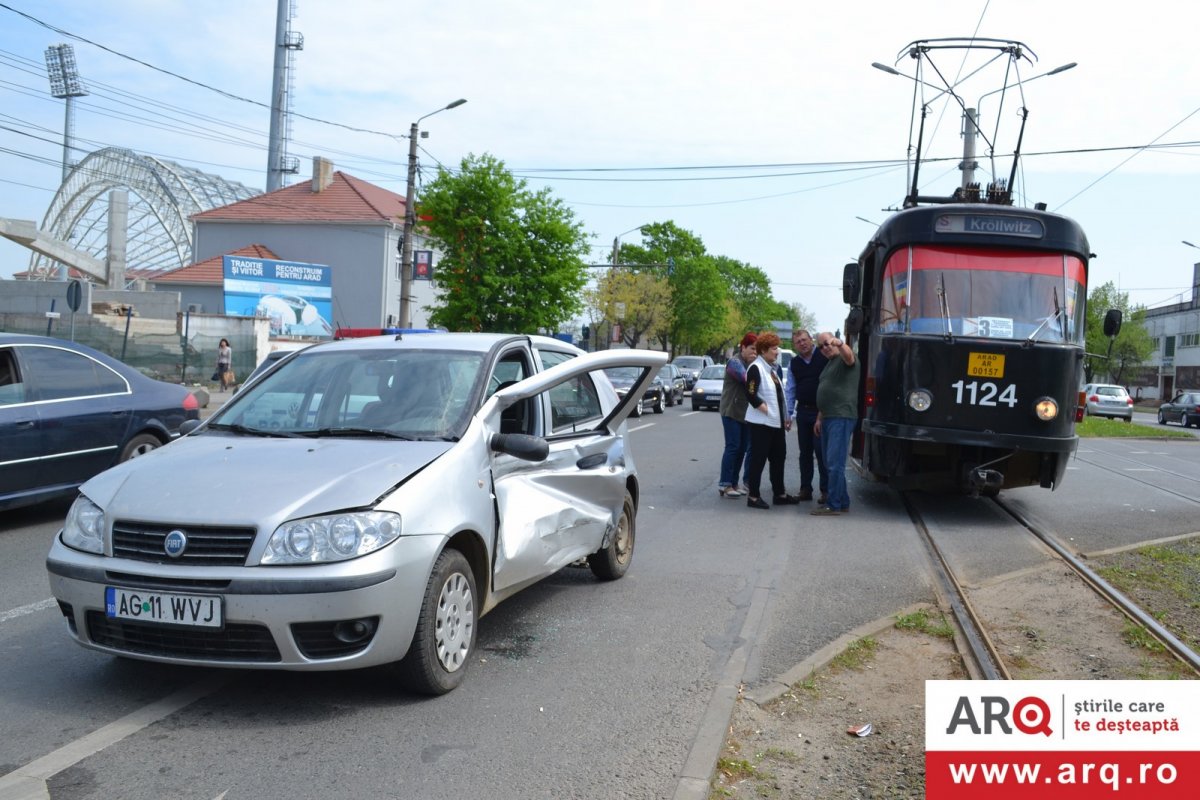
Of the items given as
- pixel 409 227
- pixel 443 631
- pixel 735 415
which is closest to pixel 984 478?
pixel 735 415

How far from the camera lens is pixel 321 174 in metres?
56.8

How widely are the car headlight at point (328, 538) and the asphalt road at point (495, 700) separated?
0.71m

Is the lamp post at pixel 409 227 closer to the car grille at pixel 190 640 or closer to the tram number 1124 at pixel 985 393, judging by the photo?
the tram number 1124 at pixel 985 393

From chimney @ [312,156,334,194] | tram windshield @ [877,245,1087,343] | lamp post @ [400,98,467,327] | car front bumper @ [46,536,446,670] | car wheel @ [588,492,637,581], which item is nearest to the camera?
car front bumper @ [46,536,446,670]

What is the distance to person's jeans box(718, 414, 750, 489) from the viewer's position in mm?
11719

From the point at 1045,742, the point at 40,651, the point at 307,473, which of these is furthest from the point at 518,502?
the point at 1045,742

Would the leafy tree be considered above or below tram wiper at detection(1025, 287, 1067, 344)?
above

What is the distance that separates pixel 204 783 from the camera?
3.78m

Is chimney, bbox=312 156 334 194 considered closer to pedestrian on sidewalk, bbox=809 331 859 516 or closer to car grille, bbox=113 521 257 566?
pedestrian on sidewalk, bbox=809 331 859 516

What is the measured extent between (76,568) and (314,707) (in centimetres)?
114

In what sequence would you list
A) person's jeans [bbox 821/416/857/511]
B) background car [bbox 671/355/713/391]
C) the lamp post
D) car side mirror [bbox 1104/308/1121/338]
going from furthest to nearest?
background car [bbox 671/355/713/391], the lamp post, car side mirror [bbox 1104/308/1121/338], person's jeans [bbox 821/416/857/511]

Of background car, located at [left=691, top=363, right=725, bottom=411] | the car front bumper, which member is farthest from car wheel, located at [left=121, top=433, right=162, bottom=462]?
background car, located at [left=691, top=363, right=725, bottom=411]

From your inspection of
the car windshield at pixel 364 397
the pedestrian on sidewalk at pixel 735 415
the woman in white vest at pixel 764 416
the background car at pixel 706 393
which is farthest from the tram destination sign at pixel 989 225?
the background car at pixel 706 393

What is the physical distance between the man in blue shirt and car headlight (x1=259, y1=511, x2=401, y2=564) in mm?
7310
